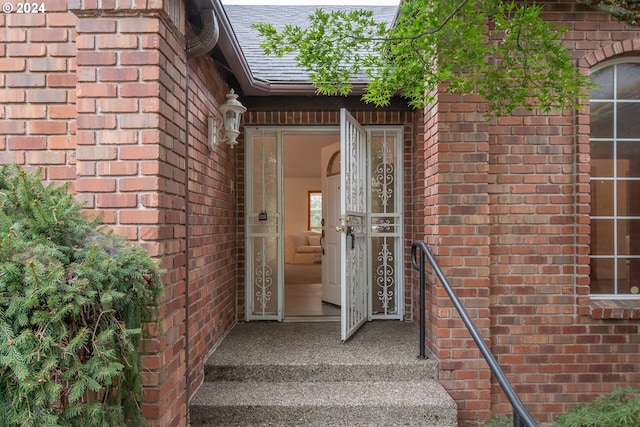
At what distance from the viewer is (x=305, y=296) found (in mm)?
6203

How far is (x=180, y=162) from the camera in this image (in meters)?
2.43

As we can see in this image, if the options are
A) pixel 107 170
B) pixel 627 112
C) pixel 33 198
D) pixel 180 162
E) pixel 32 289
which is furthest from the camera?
pixel 627 112

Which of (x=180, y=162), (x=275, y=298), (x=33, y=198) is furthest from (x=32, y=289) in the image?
(x=275, y=298)

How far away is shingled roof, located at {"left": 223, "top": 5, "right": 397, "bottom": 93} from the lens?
4.18 metres

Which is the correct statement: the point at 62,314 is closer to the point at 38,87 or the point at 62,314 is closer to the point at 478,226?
the point at 38,87

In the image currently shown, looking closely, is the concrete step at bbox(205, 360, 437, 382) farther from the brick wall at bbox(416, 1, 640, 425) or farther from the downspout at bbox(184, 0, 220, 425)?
the downspout at bbox(184, 0, 220, 425)

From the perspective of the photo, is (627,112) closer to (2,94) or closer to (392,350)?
(392,350)

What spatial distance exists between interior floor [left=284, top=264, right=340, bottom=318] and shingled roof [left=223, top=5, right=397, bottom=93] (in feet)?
8.97

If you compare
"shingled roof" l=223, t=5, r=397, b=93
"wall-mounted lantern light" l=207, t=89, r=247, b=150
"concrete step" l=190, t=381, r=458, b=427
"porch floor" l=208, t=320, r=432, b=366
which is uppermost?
"shingled roof" l=223, t=5, r=397, b=93

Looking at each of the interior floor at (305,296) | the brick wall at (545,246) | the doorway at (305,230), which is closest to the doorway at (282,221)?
the doorway at (305,230)

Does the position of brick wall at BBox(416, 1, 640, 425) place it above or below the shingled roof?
below

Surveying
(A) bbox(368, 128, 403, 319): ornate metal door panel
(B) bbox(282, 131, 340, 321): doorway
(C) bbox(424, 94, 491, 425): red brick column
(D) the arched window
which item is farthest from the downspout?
(D) the arched window

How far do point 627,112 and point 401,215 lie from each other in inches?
87.8

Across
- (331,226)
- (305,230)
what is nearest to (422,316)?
(331,226)
